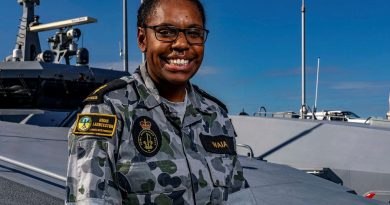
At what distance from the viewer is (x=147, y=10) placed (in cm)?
144

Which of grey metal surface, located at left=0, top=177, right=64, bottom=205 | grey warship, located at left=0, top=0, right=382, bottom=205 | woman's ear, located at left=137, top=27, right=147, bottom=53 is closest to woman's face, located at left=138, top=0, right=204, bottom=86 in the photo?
woman's ear, located at left=137, top=27, right=147, bottom=53

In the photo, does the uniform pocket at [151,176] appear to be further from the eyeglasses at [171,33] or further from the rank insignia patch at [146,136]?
the eyeglasses at [171,33]

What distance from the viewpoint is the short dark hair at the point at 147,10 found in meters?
1.43

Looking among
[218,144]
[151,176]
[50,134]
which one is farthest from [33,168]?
[151,176]

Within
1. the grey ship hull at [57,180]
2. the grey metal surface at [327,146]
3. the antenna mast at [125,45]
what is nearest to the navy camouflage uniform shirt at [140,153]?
the grey ship hull at [57,180]

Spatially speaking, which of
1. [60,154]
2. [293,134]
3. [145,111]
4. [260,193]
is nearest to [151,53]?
[145,111]

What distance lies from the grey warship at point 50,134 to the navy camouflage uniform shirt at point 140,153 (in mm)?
197

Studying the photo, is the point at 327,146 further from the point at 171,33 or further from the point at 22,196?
the point at 171,33

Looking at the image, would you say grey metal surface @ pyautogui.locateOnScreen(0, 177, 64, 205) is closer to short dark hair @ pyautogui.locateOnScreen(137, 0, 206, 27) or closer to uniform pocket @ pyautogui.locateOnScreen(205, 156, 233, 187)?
uniform pocket @ pyautogui.locateOnScreen(205, 156, 233, 187)

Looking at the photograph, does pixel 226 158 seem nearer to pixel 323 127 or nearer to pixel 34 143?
pixel 34 143

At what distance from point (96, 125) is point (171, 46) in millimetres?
323

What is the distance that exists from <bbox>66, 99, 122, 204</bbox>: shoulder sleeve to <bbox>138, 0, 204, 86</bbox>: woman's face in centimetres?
22

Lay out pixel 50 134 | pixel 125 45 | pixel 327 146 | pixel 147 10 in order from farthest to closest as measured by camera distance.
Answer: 1. pixel 125 45
2. pixel 327 146
3. pixel 50 134
4. pixel 147 10

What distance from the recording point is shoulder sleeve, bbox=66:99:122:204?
3.98ft
